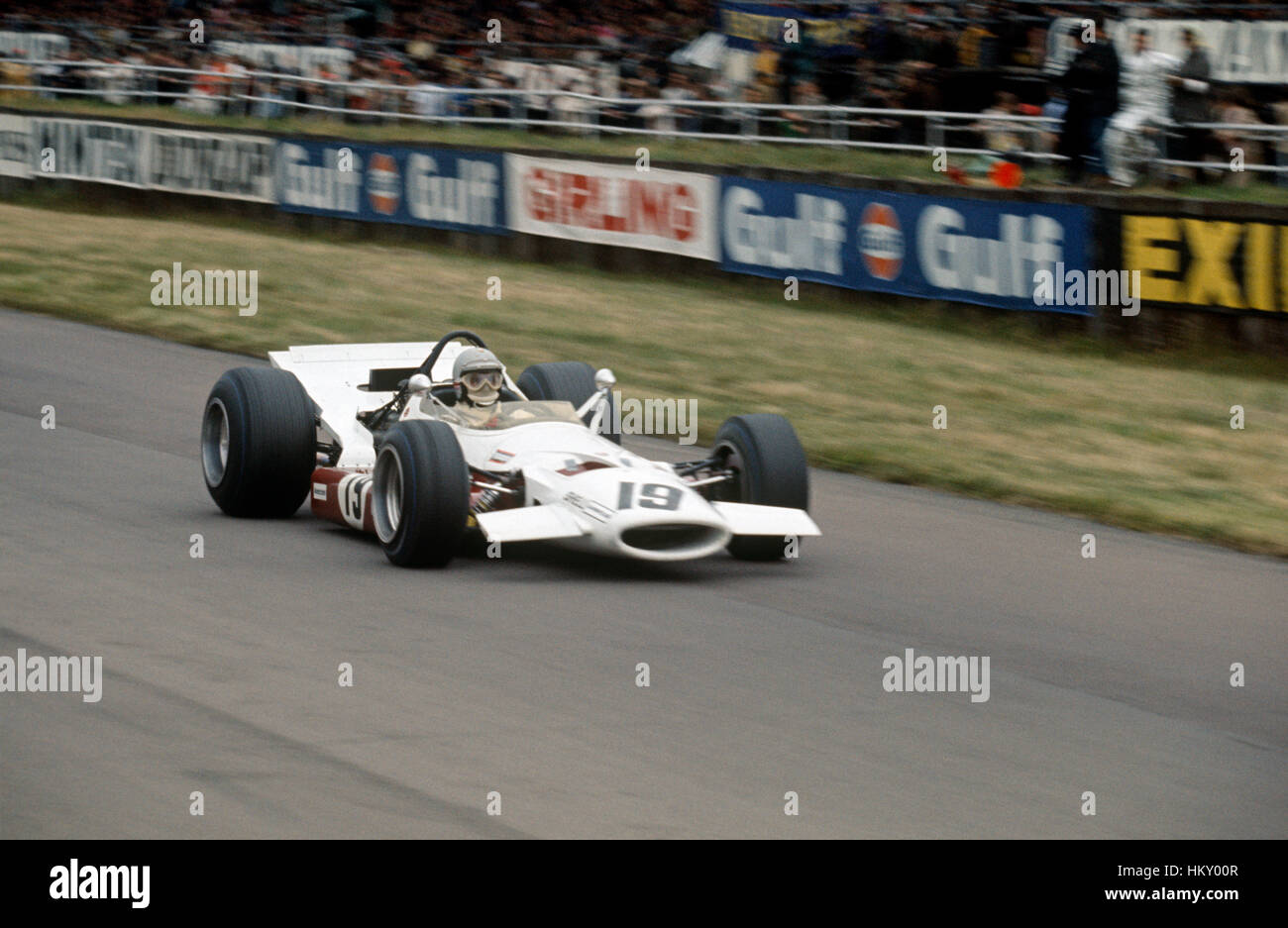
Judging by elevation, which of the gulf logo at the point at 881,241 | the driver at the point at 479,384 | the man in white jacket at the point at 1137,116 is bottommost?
the gulf logo at the point at 881,241

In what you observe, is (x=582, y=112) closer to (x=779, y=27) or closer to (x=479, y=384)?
(x=779, y=27)

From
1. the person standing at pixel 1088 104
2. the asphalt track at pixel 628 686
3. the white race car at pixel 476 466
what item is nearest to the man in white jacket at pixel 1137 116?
the person standing at pixel 1088 104

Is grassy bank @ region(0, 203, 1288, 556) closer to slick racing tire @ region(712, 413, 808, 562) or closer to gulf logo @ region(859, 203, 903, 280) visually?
gulf logo @ region(859, 203, 903, 280)

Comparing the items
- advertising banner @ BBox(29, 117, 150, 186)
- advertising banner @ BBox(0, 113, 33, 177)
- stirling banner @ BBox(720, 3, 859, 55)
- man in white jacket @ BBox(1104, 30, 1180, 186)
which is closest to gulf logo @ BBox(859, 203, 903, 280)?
man in white jacket @ BBox(1104, 30, 1180, 186)

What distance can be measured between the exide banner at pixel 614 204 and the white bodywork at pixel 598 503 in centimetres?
1137

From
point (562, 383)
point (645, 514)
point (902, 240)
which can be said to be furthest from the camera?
point (902, 240)

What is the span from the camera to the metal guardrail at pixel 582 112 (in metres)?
20.2

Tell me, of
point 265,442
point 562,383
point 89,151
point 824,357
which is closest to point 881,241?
point 824,357

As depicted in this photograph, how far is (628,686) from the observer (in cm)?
698

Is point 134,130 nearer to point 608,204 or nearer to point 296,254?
point 296,254

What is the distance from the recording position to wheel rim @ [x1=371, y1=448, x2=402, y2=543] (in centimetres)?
902

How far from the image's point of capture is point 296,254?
23.1 meters

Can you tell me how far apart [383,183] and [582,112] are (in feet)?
10.3

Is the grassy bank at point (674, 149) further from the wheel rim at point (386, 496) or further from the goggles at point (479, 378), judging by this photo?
the wheel rim at point (386, 496)
